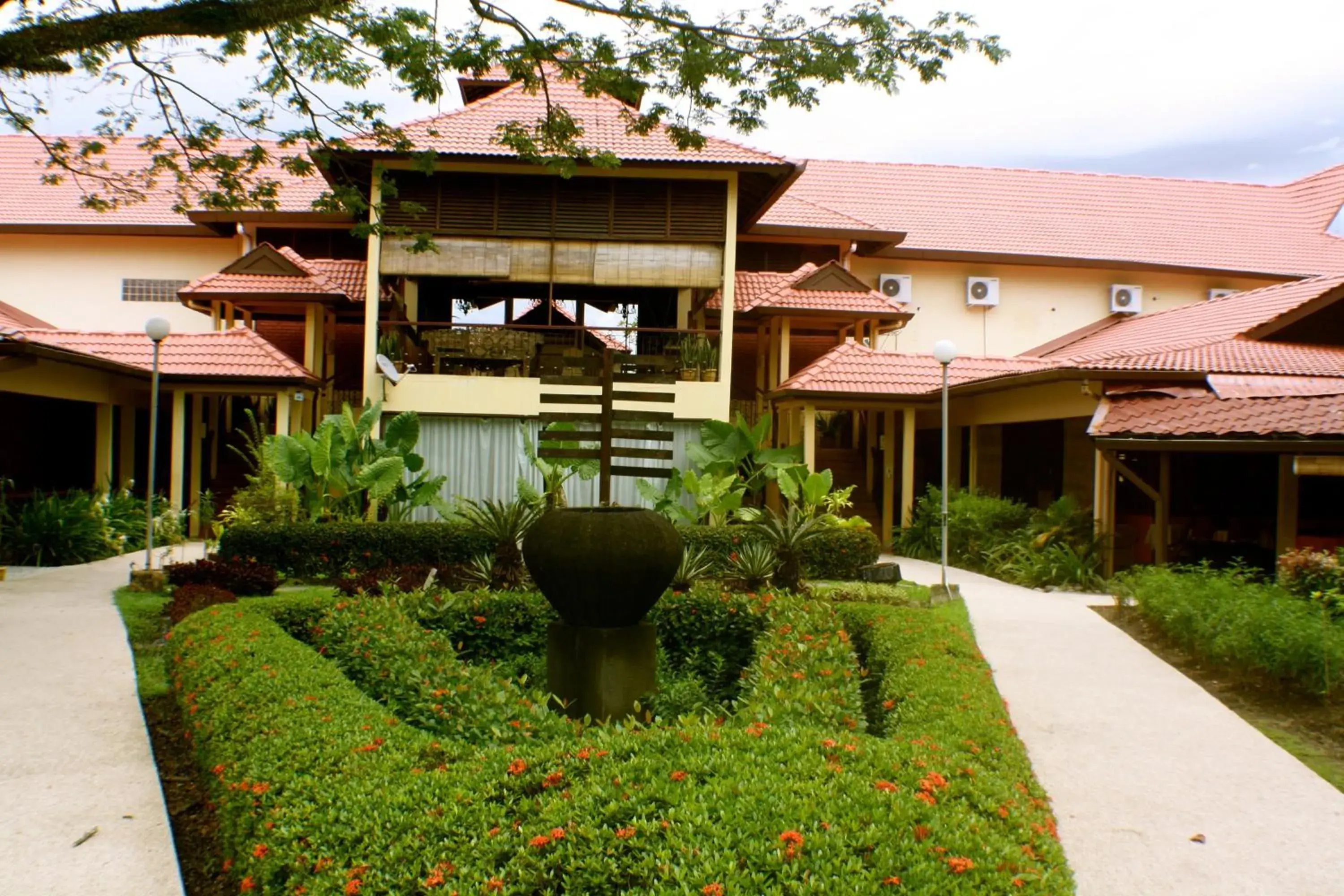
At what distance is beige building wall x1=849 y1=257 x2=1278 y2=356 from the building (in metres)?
0.06

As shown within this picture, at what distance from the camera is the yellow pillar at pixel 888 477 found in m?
19.5

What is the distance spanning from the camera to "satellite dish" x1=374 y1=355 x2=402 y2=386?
1619 cm

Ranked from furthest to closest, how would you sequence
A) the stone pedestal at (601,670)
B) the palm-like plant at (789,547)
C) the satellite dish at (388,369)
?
the satellite dish at (388,369) < the palm-like plant at (789,547) < the stone pedestal at (601,670)

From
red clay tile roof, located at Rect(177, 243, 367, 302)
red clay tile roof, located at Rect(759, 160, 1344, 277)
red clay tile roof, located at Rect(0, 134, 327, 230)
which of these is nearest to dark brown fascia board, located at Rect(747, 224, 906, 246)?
red clay tile roof, located at Rect(759, 160, 1344, 277)

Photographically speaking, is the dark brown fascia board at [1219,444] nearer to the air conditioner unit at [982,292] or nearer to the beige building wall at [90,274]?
the air conditioner unit at [982,292]

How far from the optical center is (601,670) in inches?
274

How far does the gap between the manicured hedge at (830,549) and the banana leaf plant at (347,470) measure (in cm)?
397

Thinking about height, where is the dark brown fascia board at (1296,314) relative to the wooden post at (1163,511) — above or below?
above

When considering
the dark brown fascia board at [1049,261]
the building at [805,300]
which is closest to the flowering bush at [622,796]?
the building at [805,300]

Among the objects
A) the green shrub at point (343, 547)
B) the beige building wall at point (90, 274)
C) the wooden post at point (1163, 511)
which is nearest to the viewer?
the green shrub at point (343, 547)

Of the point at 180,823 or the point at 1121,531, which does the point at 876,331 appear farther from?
the point at 180,823

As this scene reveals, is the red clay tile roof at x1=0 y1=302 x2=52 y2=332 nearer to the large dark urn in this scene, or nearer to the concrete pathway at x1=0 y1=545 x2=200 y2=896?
the concrete pathway at x1=0 y1=545 x2=200 y2=896

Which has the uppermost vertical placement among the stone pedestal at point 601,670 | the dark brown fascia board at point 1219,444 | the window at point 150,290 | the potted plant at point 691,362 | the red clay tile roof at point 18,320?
the window at point 150,290

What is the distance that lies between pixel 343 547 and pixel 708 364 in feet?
22.7
